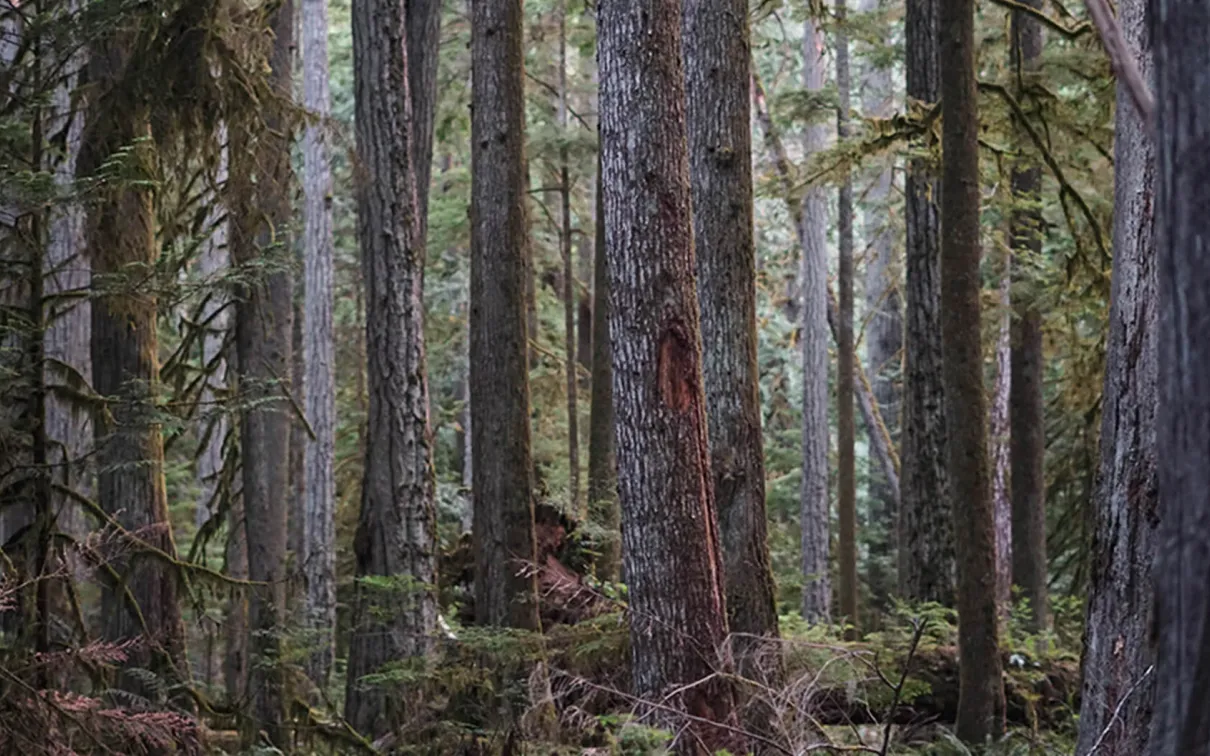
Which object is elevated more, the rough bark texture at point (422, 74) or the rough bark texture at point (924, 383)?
the rough bark texture at point (422, 74)

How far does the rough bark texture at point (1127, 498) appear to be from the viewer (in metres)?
3.87

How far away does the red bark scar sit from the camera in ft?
21.5

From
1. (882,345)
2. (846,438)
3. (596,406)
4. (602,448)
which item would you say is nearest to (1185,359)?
(596,406)

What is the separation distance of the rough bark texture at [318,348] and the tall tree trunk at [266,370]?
5.82 feet

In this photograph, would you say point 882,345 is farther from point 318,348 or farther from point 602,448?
point 318,348

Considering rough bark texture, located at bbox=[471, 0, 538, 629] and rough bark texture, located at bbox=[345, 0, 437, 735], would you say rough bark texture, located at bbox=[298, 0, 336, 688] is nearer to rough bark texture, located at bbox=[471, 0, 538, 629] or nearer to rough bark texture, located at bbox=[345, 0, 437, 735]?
rough bark texture, located at bbox=[471, 0, 538, 629]

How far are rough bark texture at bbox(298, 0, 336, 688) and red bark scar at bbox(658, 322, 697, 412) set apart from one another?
830 centimetres

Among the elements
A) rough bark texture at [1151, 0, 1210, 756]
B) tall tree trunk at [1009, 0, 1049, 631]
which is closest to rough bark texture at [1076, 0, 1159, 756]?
rough bark texture at [1151, 0, 1210, 756]

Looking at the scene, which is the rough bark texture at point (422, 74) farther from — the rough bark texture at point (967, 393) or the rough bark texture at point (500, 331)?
the rough bark texture at point (967, 393)

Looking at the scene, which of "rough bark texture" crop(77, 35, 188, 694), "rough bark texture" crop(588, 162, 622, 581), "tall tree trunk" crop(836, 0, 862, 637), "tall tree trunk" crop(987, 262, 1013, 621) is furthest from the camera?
"tall tree trunk" crop(987, 262, 1013, 621)

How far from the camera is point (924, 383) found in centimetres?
1211

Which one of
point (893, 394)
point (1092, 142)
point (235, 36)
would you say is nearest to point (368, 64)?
point (235, 36)

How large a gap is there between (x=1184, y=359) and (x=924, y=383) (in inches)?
413

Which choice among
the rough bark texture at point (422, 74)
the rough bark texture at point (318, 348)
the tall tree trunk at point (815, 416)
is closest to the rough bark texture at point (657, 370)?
the rough bark texture at point (422, 74)
